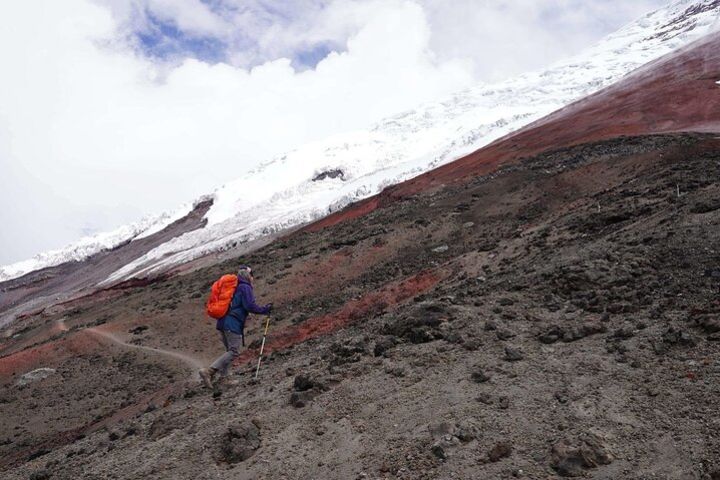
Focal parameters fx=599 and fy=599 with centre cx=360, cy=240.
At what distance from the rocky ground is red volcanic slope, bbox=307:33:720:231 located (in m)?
10.9

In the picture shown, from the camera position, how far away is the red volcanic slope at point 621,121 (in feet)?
85.4

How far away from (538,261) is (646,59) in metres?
63.7

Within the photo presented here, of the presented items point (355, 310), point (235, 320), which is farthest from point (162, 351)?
point (235, 320)

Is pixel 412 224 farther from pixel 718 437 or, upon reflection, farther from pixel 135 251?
pixel 135 251

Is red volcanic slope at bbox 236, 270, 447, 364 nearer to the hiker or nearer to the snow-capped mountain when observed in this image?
the hiker

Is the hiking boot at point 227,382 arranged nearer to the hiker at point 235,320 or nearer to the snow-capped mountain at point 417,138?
the hiker at point 235,320

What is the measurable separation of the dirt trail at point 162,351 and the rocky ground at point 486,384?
0.12m

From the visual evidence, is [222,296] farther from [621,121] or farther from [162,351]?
[621,121]

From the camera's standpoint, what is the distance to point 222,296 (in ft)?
28.3

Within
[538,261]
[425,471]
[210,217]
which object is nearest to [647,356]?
[425,471]

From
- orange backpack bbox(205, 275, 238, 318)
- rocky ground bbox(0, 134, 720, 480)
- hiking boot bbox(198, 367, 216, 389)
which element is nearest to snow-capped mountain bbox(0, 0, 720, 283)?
rocky ground bbox(0, 134, 720, 480)

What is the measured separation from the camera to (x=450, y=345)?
24.3ft

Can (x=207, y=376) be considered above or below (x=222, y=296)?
below

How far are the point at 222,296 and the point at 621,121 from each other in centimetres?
2490
